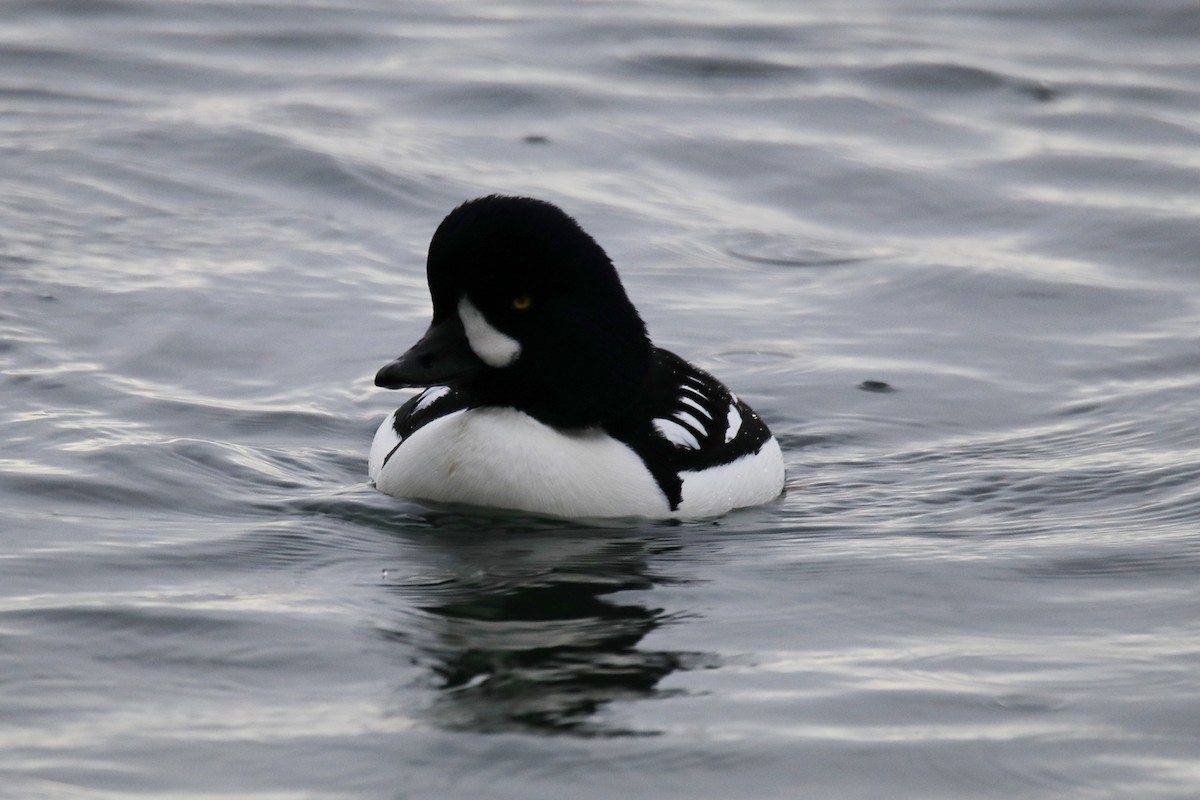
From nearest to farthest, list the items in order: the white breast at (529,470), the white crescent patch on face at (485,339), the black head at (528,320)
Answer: the black head at (528,320) → the white crescent patch on face at (485,339) → the white breast at (529,470)

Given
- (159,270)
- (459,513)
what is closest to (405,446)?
(459,513)

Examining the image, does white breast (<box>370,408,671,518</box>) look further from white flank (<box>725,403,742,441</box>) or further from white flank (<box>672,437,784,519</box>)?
white flank (<box>725,403,742,441</box>)

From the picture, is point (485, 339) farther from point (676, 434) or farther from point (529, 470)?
point (676, 434)

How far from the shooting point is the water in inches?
223

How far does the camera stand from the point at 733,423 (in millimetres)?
8398

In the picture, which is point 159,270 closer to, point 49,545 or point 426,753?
point 49,545

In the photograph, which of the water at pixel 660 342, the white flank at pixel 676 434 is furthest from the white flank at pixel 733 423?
the water at pixel 660 342

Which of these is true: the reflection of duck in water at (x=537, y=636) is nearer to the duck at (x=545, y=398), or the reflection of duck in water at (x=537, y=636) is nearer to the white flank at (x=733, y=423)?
the duck at (x=545, y=398)

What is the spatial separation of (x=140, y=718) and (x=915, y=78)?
12441mm

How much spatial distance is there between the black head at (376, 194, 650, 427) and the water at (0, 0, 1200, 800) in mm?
560

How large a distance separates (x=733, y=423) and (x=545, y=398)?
1.03m

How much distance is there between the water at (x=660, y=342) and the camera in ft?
18.6

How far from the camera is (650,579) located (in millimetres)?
Result: 7098

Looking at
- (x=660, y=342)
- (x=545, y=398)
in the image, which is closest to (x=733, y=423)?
(x=545, y=398)
